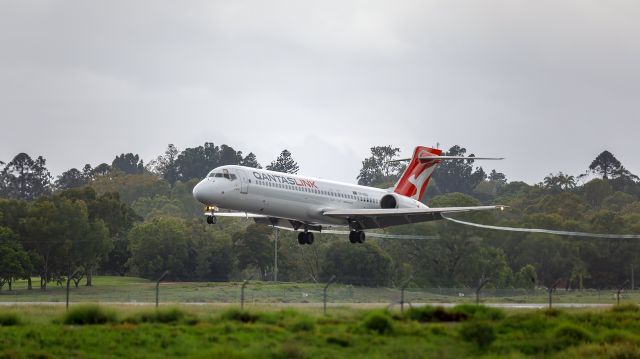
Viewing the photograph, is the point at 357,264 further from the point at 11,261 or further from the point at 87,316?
the point at 87,316

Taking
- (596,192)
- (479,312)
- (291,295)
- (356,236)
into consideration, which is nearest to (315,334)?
(479,312)

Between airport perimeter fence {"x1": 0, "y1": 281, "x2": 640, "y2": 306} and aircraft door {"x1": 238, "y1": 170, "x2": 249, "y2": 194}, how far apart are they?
20.2 feet

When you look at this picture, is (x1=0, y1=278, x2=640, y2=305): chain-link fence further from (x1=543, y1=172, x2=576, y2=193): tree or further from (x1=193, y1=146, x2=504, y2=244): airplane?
(x1=543, y1=172, x2=576, y2=193): tree

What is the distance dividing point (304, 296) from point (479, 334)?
2848 centimetres

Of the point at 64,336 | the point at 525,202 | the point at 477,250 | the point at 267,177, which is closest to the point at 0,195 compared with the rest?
the point at 525,202

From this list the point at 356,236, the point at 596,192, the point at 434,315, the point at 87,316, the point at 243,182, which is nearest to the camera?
the point at 87,316

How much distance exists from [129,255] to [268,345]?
67734 millimetres

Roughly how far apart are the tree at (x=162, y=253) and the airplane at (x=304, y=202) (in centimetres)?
2153

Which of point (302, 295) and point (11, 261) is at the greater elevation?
point (11, 261)

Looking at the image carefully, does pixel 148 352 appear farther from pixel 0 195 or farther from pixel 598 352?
pixel 0 195

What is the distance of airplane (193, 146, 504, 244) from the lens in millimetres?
64812

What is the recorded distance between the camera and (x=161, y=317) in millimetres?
44094

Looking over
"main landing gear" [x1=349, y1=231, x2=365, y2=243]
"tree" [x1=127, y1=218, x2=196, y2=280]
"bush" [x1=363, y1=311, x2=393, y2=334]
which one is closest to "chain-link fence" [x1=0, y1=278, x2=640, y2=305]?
"main landing gear" [x1=349, y1=231, x2=365, y2=243]

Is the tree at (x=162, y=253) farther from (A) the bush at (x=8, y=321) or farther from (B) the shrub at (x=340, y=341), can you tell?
(B) the shrub at (x=340, y=341)
